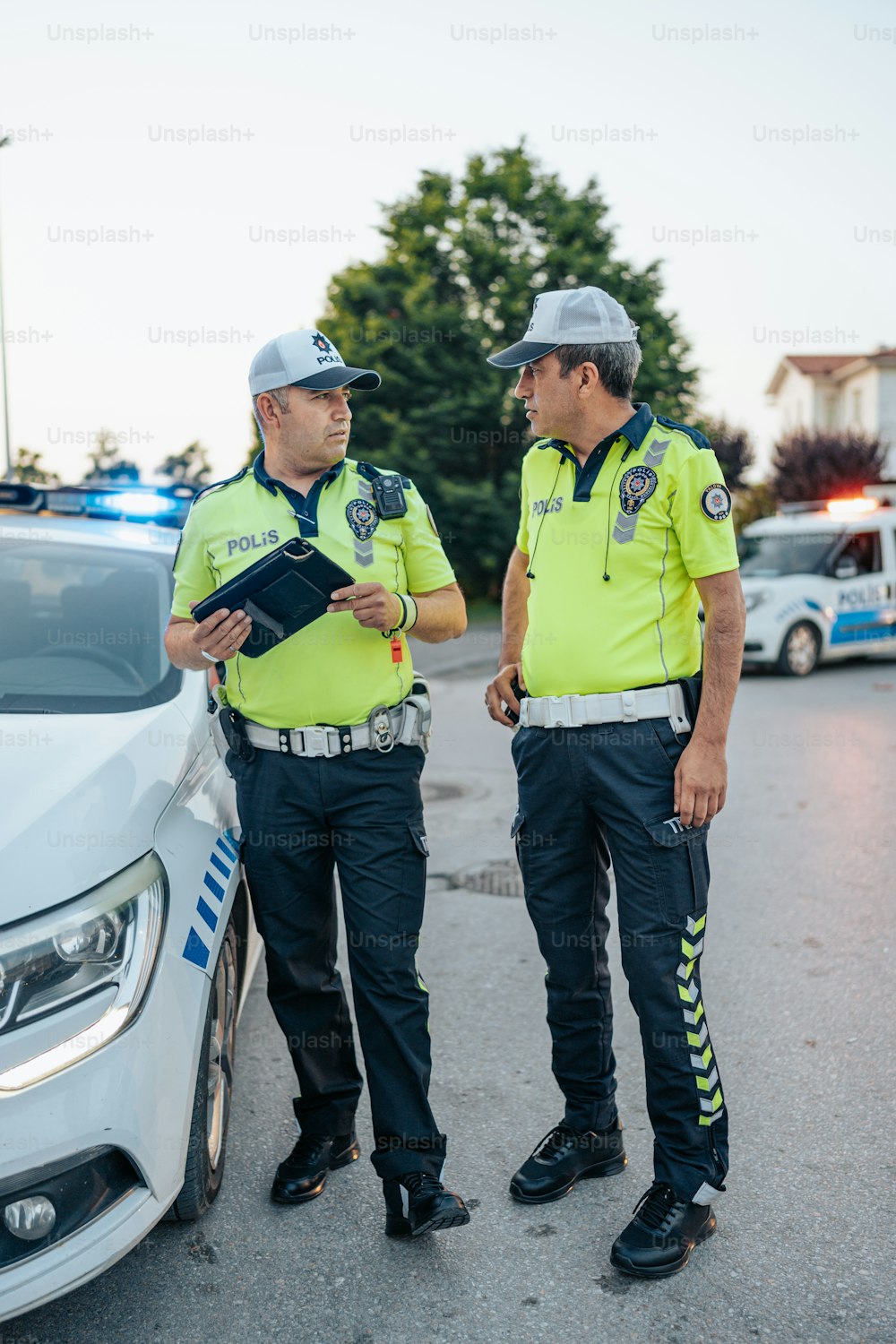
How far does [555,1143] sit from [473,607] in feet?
78.6

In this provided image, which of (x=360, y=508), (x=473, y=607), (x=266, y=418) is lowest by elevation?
(x=473, y=607)

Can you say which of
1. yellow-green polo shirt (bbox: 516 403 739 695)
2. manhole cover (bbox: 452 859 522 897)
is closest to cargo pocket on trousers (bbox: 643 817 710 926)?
yellow-green polo shirt (bbox: 516 403 739 695)

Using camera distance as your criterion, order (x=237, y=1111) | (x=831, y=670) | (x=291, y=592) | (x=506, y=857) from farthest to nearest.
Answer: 1. (x=831, y=670)
2. (x=506, y=857)
3. (x=237, y=1111)
4. (x=291, y=592)

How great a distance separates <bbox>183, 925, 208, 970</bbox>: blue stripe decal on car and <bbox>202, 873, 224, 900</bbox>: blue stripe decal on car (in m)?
0.15

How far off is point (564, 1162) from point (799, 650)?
35.7ft

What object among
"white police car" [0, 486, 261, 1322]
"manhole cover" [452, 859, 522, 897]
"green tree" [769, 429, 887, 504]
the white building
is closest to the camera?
"white police car" [0, 486, 261, 1322]

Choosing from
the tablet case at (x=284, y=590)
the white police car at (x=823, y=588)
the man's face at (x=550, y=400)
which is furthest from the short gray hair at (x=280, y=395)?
the white police car at (x=823, y=588)

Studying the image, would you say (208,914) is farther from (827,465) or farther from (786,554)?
(827,465)

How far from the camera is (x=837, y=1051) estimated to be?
3541mm

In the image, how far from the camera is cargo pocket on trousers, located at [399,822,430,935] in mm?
2734

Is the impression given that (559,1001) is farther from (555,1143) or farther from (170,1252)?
(170,1252)

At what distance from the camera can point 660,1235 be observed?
8.29 feet

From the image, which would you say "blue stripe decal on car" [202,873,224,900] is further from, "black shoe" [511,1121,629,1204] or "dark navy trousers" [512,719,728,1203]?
"black shoe" [511,1121,629,1204]

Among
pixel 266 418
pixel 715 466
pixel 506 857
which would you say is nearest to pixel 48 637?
pixel 266 418
